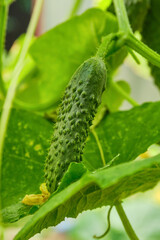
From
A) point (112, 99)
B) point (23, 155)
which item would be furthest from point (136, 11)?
point (23, 155)

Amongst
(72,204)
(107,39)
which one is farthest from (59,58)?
(72,204)

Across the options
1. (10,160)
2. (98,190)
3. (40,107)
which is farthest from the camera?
(40,107)

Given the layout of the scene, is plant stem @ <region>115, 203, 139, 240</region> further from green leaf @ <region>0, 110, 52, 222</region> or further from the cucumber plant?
green leaf @ <region>0, 110, 52, 222</region>

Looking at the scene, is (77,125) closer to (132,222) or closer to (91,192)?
(91,192)

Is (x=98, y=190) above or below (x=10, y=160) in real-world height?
below

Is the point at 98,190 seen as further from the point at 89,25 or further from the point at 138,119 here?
the point at 89,25
